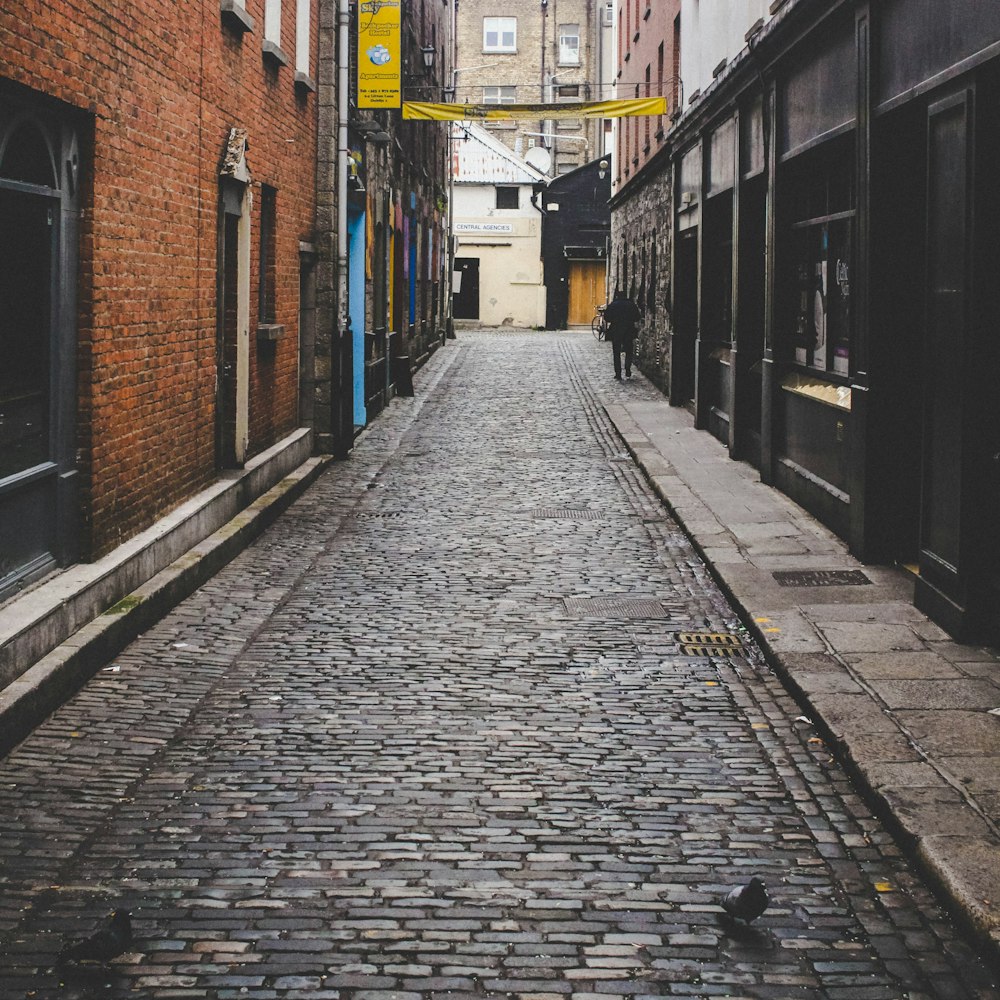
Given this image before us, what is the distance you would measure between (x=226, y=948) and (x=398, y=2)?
15442mm

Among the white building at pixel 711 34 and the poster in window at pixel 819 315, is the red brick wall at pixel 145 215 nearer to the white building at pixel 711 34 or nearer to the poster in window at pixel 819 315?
the poster in window at pixel 819 315

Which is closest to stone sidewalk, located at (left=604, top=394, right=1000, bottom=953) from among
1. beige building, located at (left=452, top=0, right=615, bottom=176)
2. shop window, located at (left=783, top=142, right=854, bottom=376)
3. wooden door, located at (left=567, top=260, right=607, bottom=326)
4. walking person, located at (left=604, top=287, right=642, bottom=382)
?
shop window, located at (left=783, top=142, right=854, bottom=376)

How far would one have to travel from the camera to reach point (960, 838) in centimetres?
479

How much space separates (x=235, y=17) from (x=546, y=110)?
12.7 m

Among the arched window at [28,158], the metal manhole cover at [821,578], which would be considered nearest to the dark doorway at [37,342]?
the arched window at [28,158]

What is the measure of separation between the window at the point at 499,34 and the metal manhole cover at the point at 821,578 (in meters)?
53.8

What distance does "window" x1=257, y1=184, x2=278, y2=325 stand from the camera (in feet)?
45.2

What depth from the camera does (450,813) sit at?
533 centimetres

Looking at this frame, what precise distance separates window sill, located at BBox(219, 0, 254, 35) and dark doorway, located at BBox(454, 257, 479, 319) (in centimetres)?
4023

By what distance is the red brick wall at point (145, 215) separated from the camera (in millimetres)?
7770

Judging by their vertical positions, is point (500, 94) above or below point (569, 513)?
above

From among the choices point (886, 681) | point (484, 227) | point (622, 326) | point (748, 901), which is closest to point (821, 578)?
point (886, 681)

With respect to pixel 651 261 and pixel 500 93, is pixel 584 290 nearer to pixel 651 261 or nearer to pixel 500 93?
pixel 500 93

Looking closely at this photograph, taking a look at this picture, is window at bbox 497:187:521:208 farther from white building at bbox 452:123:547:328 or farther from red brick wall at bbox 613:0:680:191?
red brick wall at bbox 613:0:680:191
